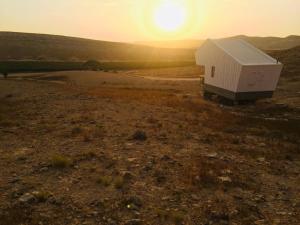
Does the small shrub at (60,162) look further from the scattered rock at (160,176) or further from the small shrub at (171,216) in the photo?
the small shrub at (171,216)

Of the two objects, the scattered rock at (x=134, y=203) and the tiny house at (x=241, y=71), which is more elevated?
the tiny house at (x=241, y=71)

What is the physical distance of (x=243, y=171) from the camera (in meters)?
9.92

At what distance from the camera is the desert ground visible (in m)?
7.29

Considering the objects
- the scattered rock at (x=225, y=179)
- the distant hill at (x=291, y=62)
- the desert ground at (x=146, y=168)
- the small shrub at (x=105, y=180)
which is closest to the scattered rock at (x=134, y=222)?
the desert ground at (x=146, y=168)

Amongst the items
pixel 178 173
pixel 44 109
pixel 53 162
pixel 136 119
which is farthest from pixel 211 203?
pixel 44 109

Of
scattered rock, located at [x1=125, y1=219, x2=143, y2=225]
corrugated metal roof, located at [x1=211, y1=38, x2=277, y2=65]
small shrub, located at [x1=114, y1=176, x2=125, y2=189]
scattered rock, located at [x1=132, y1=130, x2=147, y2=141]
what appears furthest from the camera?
corrugated metal roof, located at [x1=211, y1=38, x2=277, y2=65]

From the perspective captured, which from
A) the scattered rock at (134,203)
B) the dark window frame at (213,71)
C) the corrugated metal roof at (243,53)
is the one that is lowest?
the scattered rock at (134,203)

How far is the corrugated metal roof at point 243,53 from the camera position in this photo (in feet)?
72.6

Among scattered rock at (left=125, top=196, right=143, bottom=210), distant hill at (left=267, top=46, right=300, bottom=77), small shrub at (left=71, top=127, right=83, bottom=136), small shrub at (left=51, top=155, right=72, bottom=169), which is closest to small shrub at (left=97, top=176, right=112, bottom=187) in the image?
scattered rock at (left=125, top=196, right=143, bottom=210)

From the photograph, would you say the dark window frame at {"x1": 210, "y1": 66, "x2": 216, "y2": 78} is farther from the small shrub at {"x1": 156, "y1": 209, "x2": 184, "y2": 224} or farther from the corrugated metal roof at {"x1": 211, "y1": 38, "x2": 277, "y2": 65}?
the small shrub at {"x1": 156, "y1": 209, "x2": 184, "y2": 224}

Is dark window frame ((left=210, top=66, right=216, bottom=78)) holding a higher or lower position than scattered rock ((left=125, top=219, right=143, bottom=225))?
higher

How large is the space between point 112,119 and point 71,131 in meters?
2.89

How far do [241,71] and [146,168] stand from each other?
13423mm

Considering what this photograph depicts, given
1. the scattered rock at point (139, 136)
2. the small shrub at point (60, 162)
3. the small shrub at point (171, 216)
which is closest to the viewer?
the small shrub at point (171, 216)
